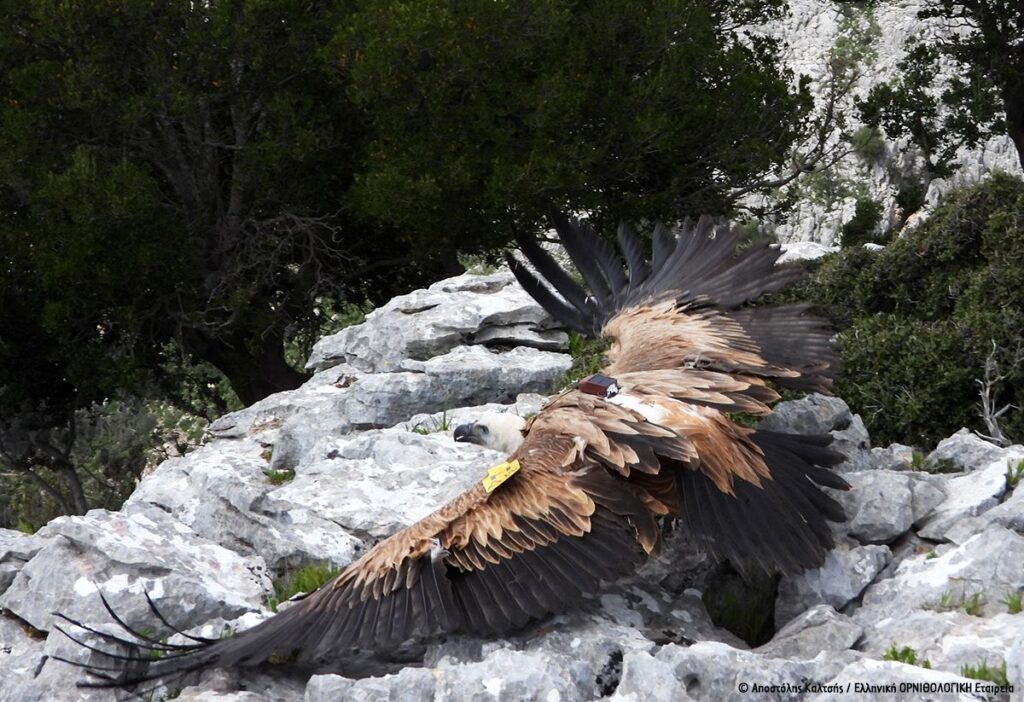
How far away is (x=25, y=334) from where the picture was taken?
536 inches

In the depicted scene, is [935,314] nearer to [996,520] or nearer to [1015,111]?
[996,520]

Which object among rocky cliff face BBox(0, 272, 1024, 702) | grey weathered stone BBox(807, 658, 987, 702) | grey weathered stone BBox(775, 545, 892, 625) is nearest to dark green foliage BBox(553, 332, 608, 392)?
rocky cliff face BBox(0, 272, 1024, 702)

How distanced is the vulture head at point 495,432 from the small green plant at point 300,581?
39.1 inches

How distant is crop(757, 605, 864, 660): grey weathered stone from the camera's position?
4.45 m

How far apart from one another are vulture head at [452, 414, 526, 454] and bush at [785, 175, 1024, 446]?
4.11m

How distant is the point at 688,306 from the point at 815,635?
8.77 feet

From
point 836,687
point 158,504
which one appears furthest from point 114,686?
point 836,687

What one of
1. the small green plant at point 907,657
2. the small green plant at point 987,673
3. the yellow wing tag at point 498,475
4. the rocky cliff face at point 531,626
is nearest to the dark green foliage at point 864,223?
the rocky cliff face at point 531,626

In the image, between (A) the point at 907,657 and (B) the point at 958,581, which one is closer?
(A) the point at 907,657

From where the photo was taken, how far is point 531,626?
4.67 m

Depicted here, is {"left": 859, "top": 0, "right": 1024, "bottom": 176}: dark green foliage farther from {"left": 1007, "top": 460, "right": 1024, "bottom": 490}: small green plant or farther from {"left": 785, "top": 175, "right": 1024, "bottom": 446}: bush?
{"left": 1007, "top": 460, "right": 1024, "bottom": 490}: small green plant

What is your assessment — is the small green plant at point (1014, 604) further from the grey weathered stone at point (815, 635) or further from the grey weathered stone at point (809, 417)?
the grey weathered stone at point (809, 417)

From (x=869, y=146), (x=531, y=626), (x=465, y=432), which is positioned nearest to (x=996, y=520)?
(x=531, y=626)

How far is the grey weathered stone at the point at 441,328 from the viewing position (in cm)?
848
